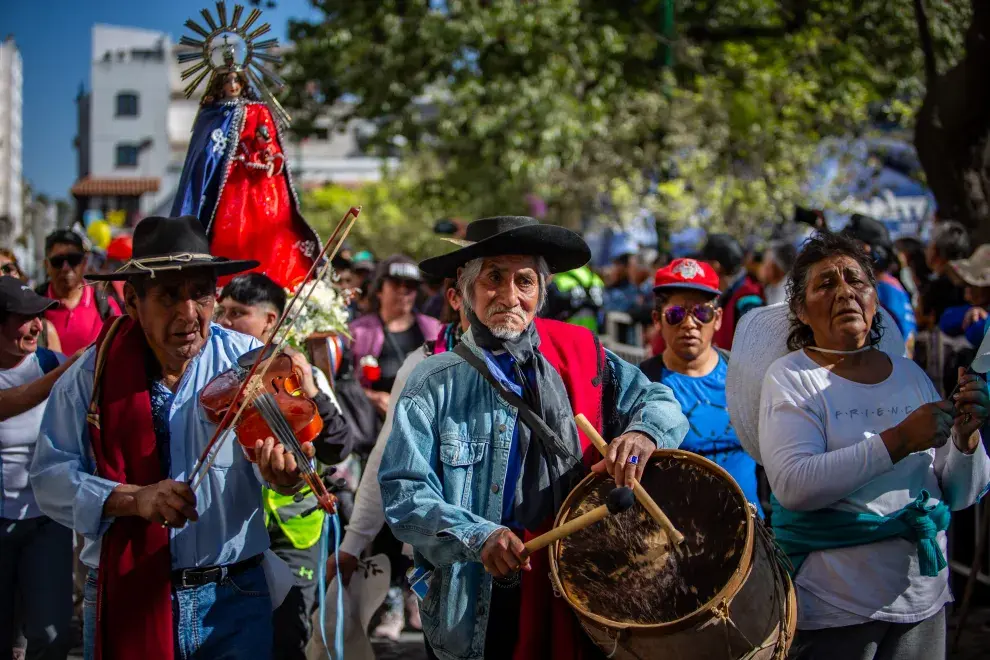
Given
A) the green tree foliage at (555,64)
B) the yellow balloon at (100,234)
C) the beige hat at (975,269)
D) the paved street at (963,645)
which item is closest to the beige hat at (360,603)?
the paved street at (963,645)

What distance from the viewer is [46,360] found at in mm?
5340

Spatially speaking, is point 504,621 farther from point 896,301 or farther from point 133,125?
point 133,125

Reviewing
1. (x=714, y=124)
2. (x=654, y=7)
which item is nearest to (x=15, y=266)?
(x=654, y=7)

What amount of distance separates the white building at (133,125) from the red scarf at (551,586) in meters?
68.5

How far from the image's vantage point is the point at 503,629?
132 inches

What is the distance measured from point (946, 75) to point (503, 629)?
7.96m

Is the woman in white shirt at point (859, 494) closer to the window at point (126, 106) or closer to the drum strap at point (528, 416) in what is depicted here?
the drum strap at point (528, 416)

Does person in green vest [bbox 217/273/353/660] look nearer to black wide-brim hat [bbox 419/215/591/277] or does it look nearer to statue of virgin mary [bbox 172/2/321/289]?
statue of virgin mary [bbox 172/2/321/289]

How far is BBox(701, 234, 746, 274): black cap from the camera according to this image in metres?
8.59

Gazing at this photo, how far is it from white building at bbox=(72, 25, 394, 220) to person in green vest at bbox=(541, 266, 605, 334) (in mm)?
59271

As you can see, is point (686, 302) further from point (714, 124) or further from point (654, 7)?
point (714, 124)

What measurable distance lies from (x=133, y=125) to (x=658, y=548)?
7707cm

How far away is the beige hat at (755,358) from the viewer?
4.06 m

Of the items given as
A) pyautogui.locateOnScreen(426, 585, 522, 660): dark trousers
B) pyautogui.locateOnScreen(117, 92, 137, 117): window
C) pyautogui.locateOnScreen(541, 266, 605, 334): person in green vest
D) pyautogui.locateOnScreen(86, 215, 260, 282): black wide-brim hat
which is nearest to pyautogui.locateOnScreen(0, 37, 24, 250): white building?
pyautogui.locateOnScreen(117, 92, 137, 117): window
